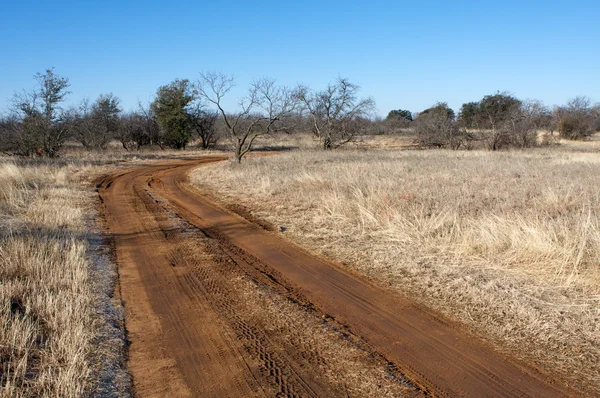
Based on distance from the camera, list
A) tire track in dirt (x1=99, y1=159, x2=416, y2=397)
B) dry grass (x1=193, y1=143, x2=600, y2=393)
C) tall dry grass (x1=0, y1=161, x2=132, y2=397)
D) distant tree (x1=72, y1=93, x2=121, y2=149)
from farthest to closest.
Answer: distant tree (x1=72, y1=93, x2=121, y2=149), dry grass (x1=193, y1=143, x2=600, y2=393), tire track in dirt (x1=99, y1=159, x2=416, y2=397), tall dry grass (x1=0, y1=161, x2=132, y2=397)

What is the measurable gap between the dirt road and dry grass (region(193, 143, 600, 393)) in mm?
496

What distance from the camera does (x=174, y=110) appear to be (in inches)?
1500

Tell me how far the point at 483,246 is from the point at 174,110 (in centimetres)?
3575

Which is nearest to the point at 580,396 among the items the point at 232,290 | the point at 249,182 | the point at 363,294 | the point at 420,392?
the point at 420,392

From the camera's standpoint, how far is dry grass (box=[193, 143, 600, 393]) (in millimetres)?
4480

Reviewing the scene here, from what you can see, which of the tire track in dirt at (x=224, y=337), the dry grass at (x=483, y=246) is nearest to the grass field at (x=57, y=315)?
the tire track in dirt at (x=224, y=337)

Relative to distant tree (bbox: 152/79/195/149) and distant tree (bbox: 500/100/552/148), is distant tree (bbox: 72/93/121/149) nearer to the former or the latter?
distant tree (bbox: 152/79/195/149)

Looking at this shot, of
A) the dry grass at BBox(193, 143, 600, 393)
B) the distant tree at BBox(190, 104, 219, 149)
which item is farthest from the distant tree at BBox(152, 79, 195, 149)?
the dry grass at BBox(193, 143, 600, 393)

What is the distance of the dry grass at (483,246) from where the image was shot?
4480mm

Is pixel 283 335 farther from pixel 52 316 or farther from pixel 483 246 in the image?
pixel 483 246

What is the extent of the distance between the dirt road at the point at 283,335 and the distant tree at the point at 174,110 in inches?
1288

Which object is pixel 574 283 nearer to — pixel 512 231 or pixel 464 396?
pixel 512 231

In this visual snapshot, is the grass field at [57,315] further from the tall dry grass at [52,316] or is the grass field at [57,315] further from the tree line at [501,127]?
the tree line at [501,127]

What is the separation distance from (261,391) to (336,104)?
Result: 115 ft
